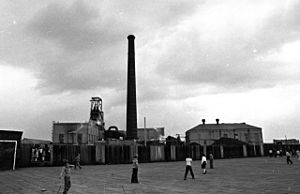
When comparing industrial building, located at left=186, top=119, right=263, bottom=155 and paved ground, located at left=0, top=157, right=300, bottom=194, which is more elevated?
industrial building, located at left=186, top=119, right=263, bottom=155

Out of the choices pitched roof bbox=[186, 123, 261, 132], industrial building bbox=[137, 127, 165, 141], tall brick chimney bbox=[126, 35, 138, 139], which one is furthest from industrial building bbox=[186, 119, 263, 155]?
tall brick chimney bbox=[126, 35, 138, 139]

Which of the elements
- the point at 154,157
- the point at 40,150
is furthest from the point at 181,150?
the point at 40,150

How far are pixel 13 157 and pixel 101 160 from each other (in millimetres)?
12122

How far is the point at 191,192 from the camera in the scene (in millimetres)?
11680

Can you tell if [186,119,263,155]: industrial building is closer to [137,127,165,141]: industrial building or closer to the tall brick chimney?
[137,127,165,141]: industrial building

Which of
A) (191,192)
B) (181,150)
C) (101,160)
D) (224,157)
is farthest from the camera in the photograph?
(224,157)

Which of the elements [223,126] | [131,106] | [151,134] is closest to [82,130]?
[131,106]

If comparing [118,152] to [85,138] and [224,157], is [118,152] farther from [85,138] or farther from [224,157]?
[85,138]

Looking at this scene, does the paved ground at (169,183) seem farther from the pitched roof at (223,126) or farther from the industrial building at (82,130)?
the pitched roof at (223,126)

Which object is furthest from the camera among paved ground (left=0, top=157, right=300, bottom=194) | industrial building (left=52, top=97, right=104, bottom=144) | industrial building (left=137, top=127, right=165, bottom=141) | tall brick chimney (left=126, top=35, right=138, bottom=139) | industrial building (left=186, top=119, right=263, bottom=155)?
industrial building (left=186, top=119, right=263, bottom=155)

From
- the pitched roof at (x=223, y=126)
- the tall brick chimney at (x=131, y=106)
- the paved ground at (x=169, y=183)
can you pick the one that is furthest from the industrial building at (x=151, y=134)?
the paved ground at (x=169, y=183)

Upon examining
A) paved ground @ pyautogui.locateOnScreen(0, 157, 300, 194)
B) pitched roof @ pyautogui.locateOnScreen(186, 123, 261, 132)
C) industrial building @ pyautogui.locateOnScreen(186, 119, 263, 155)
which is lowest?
paved ground @ pyautogui.locateOnScreen(0, 157, 300, 194)

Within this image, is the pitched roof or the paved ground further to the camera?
the pitched roof

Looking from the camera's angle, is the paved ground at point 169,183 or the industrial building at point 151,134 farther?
the industrial building at point 151,134
